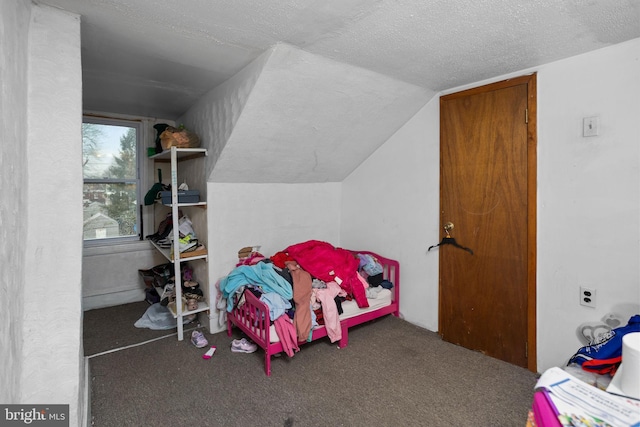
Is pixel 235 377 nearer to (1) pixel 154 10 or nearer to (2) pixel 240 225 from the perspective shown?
(2) pixel 240 225

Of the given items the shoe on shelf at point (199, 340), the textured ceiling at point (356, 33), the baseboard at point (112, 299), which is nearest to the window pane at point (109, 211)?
the baseboard at point (112, 299)

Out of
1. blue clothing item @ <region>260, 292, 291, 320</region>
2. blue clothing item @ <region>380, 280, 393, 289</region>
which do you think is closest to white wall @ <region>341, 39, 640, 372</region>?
blue clothing item @ <region>380, 280, 393, 289</region>

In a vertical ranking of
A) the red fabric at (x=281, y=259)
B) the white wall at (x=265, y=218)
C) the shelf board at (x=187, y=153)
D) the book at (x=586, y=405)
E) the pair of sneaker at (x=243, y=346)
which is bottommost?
the pair of sneaker at (x=243, y=346)

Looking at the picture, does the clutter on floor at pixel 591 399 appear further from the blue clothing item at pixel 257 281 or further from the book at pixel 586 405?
the blue clothing item at pixel 257 281

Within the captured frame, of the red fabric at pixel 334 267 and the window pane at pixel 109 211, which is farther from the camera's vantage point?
the window pane at pixel 109 211

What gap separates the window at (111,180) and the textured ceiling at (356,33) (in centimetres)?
131

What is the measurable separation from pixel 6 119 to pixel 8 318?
0.63 metres

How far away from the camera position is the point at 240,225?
3.08m

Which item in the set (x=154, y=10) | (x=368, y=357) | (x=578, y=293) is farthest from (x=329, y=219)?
(x=154, y=10)

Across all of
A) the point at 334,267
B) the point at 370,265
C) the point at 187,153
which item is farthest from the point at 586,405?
the point at 187,153

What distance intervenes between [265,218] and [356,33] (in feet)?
6.26

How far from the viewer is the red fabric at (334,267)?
273cm

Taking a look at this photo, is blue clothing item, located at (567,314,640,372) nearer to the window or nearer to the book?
the book

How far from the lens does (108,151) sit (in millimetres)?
3717
